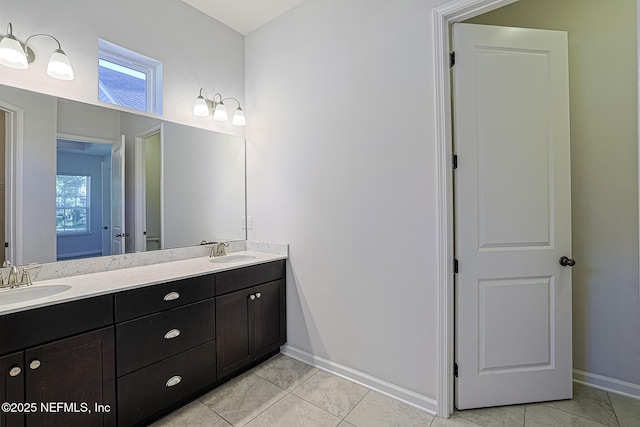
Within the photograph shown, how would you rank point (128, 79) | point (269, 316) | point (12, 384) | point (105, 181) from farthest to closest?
point (269, 316), point (128, 79), point (105, 181), point (12, 384)

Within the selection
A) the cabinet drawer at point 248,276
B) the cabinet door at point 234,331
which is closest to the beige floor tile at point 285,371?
the cabinet door at point 234,331

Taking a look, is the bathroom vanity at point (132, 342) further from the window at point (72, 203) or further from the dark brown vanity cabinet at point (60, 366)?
the window at point (72, 203)

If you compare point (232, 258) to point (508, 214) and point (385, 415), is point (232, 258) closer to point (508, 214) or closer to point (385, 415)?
point (385, 415)

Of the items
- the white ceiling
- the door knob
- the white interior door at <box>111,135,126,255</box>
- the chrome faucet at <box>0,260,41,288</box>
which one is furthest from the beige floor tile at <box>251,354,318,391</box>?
the white ceiling

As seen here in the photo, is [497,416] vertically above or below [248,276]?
below

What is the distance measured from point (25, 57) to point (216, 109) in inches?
46.5

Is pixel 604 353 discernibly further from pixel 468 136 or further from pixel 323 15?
pixel 323 15

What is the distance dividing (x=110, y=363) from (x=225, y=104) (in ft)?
7.04

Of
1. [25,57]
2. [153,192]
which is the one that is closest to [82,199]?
[153,192]

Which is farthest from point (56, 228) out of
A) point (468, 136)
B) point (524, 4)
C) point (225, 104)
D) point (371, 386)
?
point (524, 4)

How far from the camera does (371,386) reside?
1995mm

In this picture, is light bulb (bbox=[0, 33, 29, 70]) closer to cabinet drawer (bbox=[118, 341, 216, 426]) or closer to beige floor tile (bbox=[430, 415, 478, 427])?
cabinet drawer (bbox=[118, 341, 216, 426])

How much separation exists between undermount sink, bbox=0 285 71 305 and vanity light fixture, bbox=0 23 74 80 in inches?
47.1

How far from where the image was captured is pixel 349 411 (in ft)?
5.80
